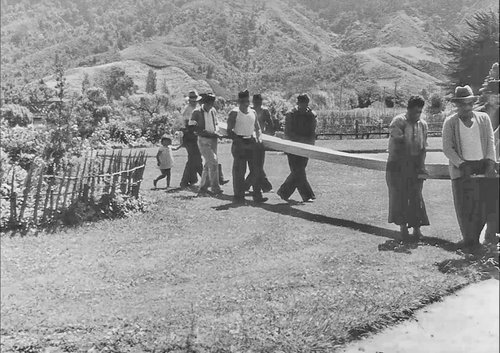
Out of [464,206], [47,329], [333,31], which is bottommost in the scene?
[47,329]

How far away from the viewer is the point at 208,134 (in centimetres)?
979

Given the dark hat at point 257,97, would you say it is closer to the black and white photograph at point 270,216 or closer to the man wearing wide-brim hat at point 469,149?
the black and white photograph at point 270,216

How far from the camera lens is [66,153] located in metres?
10.3

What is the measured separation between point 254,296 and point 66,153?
651cm

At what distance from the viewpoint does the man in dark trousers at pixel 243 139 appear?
913 cm

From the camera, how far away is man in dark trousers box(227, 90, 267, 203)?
913 centimetres

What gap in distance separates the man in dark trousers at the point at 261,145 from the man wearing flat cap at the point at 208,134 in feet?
2.03

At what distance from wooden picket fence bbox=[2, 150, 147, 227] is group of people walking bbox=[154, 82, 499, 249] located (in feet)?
5.38

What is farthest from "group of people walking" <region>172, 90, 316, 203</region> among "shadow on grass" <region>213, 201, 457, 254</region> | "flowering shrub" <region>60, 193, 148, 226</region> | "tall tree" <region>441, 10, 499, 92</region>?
"tall tree" <region>441, 10, 499, 92</region>

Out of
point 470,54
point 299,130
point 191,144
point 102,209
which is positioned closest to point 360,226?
point 299,130

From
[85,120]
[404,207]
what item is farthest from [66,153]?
[85,120]

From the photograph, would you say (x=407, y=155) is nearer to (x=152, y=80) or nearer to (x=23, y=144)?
(x=23, y=144)

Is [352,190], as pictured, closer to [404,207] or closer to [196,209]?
[196,209]

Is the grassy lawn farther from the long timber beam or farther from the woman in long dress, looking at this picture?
the long timber beam
